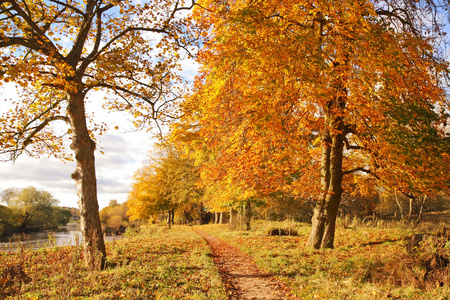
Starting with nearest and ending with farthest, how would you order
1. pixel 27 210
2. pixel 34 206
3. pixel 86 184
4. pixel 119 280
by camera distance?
pixel 119 280 < pixel 86 184 < pixel 27 210 < pixel 34 206

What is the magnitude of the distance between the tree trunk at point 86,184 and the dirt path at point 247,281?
3719mm

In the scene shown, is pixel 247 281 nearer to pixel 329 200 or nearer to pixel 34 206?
pixel 329 200

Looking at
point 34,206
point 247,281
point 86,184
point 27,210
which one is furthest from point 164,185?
point 34,206

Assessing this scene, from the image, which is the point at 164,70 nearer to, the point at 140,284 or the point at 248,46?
the point at 248,46

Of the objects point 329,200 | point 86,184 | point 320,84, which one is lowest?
point 329,200

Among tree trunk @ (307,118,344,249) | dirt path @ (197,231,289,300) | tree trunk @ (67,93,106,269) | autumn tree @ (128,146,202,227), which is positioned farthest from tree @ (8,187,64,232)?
tree trunk @ (307,118,344,249)

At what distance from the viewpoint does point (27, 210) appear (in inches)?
1651

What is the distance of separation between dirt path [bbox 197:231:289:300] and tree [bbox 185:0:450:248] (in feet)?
9.58

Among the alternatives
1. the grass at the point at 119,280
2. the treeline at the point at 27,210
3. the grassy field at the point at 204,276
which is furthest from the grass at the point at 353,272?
the treeline at the point at 27,210

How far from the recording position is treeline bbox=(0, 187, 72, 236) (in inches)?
1432

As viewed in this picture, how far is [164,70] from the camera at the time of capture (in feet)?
33.7

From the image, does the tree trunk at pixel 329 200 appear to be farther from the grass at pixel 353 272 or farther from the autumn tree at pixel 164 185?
the autumn tree at pixel 164 185

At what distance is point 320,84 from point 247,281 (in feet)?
18.0

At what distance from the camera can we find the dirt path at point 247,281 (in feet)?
19.5
